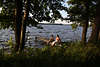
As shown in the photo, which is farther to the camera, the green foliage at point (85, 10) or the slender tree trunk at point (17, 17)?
the green foliage at point (85, 10)

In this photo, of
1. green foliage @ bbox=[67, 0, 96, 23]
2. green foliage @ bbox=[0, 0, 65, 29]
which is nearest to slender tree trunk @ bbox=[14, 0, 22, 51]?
green foliage @ bbox=[0, 0, 65, 29]

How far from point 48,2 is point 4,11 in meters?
3.87

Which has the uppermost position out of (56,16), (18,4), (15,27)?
(18,4)

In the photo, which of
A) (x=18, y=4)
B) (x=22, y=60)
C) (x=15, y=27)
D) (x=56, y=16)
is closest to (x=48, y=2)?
(x=56, y=16)

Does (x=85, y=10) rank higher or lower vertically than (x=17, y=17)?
higher

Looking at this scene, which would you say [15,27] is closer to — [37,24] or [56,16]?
[37,24]

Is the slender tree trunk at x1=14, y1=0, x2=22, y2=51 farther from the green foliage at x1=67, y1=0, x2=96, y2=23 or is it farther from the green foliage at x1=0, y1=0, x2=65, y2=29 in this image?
the green foliage at x1=67, y1=0, x2=96, y2=23

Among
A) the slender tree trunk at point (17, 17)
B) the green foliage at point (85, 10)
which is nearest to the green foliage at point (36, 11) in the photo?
the slender tree trunk at point (17, 17)

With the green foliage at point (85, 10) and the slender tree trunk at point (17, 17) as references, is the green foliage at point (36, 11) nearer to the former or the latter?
the slender tree trunk at point (17, 17)

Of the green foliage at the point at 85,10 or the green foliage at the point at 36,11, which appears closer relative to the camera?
the green foliage at the point at 36,11

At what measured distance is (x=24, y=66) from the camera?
4.21 m

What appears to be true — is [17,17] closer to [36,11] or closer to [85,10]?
[36,11]

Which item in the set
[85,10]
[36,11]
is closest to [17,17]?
[36,11]

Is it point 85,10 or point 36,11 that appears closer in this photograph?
point 36,11
